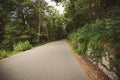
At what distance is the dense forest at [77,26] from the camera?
5.71 meters

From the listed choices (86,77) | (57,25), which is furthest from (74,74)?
(57,25)

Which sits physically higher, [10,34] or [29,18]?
[29,18]

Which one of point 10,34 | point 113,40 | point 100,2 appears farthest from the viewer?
point 10,34

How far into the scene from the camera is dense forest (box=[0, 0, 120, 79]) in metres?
5.71

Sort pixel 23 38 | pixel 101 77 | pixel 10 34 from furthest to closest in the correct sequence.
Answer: pixel 23 38, pixel 10 34, pixel 101 77

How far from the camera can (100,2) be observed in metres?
11.1

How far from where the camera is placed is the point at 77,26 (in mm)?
27312

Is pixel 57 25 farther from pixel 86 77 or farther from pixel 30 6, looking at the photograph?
pixel 86 77

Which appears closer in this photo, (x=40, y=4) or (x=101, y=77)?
(x=101, y=77)

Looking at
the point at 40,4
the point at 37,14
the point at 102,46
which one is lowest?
the point at 102,46

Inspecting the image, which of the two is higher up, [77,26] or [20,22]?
[20,22]

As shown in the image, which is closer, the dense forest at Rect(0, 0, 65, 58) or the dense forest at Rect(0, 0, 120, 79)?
the dense forest at Rect(0, 0, 120, 79)

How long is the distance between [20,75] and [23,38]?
1923 cm

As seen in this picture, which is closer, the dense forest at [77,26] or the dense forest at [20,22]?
the dense forest at [77,26]
